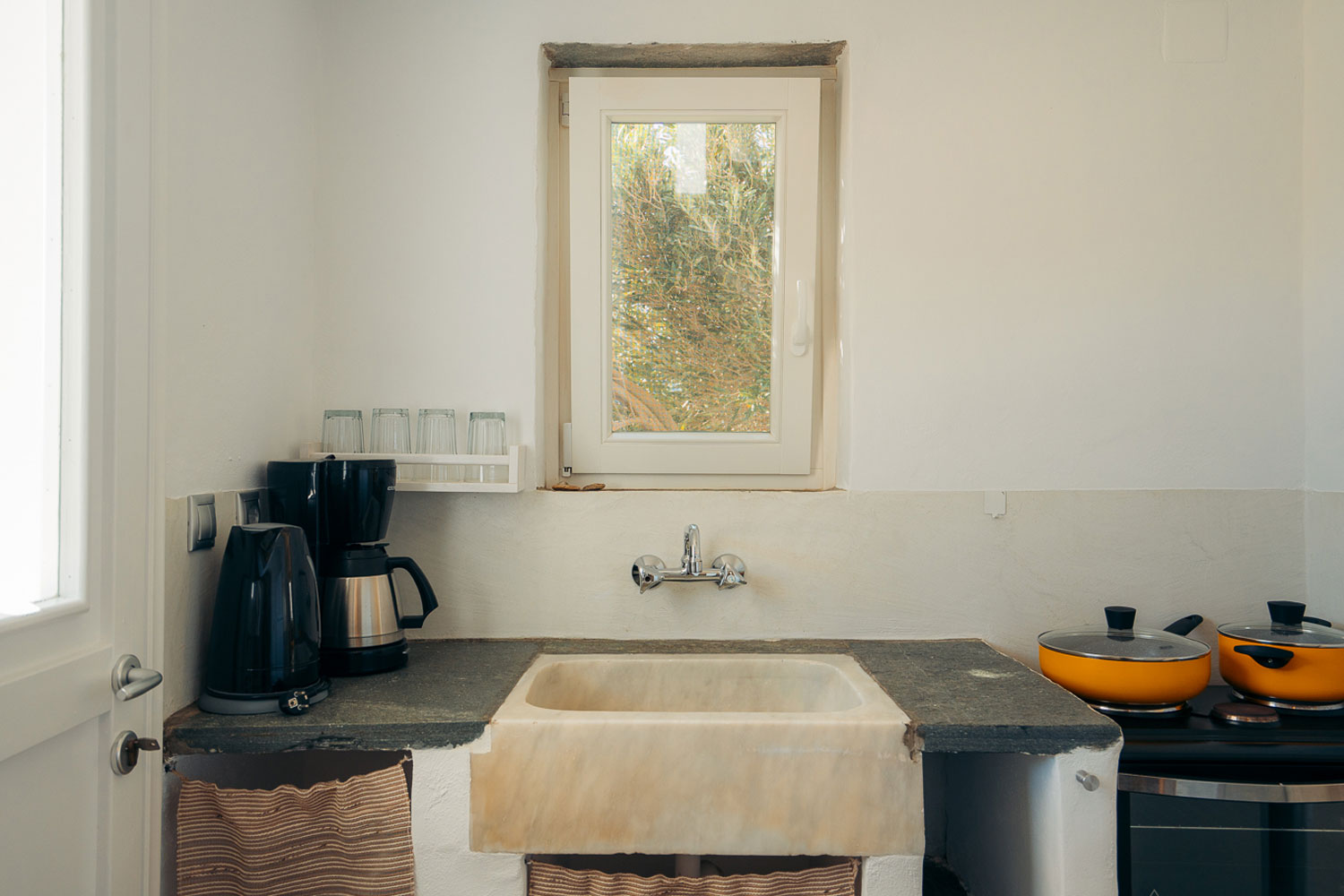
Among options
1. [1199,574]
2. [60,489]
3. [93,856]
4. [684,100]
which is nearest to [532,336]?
[684,100]

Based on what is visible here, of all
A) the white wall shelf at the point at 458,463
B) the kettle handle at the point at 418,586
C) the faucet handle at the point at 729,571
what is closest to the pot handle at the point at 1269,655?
the faucet handle at the point at 729,571

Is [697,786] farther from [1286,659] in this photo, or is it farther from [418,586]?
[1286,659]

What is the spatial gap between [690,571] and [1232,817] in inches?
41.4

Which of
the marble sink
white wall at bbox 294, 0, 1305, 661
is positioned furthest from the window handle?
the marble sink

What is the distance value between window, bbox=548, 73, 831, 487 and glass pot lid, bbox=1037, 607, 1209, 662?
66 centimetres

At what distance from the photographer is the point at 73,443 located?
3.55 ft

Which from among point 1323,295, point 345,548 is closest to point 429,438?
point 345,548

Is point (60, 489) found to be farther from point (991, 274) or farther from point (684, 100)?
point (991, 274)

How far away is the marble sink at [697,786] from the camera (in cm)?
129

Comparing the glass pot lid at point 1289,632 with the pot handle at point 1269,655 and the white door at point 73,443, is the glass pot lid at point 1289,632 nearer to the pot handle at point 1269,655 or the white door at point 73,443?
the pot handle at point 1269,655

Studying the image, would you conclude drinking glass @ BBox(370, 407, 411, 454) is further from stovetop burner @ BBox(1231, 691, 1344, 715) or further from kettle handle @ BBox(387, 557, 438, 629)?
stovetop burner @ BBox(1231, 691, 1344, 715)

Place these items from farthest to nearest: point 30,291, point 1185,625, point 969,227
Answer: point 969,227
point 1185,625
point 30,291

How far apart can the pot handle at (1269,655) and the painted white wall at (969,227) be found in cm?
45

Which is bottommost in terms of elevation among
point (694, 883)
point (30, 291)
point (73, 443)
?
point (694, 883)
